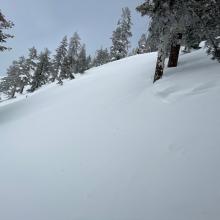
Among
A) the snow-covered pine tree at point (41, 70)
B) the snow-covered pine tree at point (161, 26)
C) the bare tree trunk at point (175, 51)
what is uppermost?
the snow-covered pine tree at point (161, 26)

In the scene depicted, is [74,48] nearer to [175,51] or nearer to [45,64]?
[45,64]

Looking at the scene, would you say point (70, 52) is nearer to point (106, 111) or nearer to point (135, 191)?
point (106, 111)

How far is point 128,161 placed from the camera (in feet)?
25.5

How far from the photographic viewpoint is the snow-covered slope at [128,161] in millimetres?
5922

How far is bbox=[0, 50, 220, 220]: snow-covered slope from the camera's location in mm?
5922

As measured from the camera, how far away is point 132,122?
10227 mm

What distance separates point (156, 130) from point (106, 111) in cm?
417

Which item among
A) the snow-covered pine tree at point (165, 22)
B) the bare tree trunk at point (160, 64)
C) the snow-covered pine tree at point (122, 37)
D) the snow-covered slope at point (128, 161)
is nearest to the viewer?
the snow-covered slope at point (128, 161)

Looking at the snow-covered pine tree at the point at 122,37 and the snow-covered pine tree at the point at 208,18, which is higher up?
the snow-covered pine tree at the point at 208,18

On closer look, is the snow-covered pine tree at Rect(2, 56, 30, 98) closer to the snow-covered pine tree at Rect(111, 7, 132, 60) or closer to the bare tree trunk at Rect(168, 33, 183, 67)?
the snow-covered pine tree at Rect(111, 7, 132, 60)

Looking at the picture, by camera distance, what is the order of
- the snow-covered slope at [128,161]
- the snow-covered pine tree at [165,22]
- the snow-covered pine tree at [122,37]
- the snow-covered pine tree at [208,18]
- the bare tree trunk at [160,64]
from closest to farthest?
the snow-covered slope at [128,161] → the snow-covered pine tree at [208,18] → the snow-covered pine tree at [165,22] → the bare tree trunk at [160,64] → the snow-covered pine tree at [122,37]

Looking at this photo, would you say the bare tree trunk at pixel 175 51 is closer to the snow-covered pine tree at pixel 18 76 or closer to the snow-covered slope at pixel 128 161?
the snow-covered slope at pixel 128 161

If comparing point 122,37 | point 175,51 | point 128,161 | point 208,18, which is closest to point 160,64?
point 175,51

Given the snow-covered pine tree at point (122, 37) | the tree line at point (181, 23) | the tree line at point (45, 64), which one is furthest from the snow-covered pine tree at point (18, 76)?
the tree line at point (181, 23)
